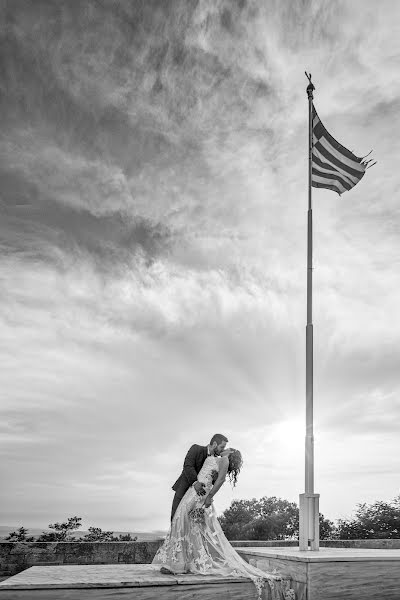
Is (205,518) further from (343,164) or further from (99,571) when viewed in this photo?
(343,164)

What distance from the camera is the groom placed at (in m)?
9.25

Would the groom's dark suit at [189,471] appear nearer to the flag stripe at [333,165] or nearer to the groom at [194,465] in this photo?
the groom at [194,465]

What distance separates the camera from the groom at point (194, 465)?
30.3 ft

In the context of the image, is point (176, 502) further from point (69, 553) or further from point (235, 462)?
point (69, 553)

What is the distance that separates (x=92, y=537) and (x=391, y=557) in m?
8.00

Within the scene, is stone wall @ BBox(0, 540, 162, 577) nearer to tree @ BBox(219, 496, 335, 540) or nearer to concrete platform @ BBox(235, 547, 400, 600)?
concrete platform @ BBox(235, 547, 400, 600)

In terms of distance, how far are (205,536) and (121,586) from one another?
1853mm

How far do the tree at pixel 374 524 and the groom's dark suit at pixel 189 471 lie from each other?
1244cm

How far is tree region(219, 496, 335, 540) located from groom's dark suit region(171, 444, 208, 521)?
10.2 metres

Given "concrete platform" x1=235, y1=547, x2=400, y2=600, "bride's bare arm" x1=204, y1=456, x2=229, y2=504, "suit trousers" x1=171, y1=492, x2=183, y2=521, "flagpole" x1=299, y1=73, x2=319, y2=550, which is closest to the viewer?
"concrete platform" x1=235, y1=547, x2=400, y2=600

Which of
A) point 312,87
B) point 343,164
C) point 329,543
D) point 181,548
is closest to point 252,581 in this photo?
point 181,548

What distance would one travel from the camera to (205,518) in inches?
367

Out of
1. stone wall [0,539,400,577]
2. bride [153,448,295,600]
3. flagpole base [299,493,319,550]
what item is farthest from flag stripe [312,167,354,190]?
A: stone wall [0,539,400,577]

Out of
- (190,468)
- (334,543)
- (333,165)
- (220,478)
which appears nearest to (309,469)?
(334,543)
